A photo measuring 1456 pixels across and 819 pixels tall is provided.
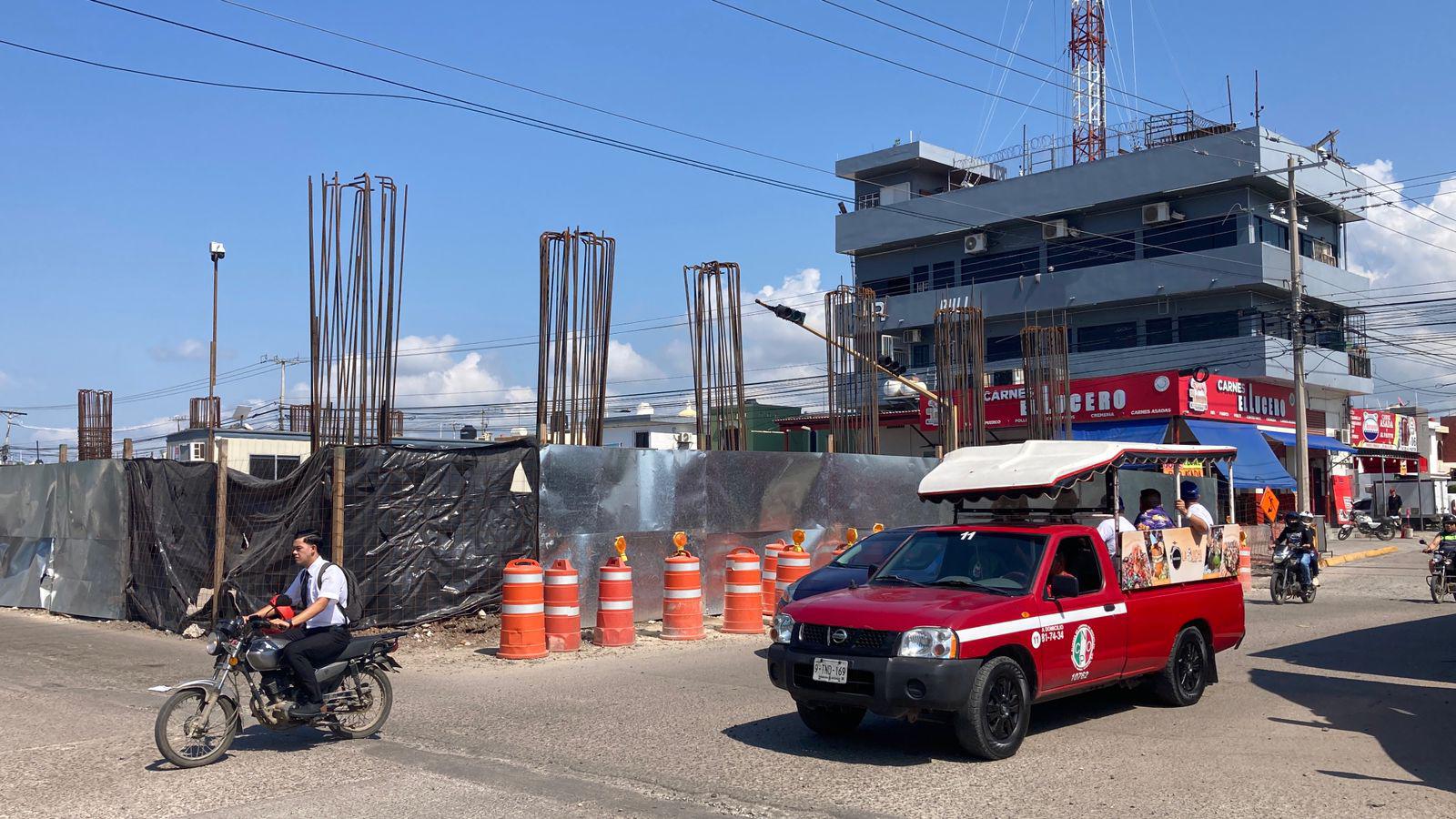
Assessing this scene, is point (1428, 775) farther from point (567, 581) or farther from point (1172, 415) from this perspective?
point (1172, 415)

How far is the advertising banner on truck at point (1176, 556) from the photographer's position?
32.4 feet

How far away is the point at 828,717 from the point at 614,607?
19.4 feet

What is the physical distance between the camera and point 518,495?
1571 centimetres

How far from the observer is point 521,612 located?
1345 centimetres

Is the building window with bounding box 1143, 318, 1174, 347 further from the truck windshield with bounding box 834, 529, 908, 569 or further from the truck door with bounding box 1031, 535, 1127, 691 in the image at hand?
the truck door with bounding box 1031, 535, 1127, 691

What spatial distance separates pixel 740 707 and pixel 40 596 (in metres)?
14.6

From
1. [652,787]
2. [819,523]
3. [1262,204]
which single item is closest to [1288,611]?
[819,523]

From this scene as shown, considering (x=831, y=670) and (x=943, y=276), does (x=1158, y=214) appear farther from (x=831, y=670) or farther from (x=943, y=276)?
(x=831, y=670)

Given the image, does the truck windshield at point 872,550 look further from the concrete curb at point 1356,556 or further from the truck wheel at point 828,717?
the concrete curb at point 1356,556

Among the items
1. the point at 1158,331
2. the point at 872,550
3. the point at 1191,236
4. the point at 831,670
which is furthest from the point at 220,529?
the point at 1191,236

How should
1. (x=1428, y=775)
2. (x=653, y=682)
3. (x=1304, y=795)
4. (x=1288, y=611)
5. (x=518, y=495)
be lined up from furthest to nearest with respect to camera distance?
(x=1288, y=611), (x=518, y=495), (x=653, y=682), (x=1428, y=775), (x=1304, y=795)

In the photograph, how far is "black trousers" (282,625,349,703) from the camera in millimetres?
8656

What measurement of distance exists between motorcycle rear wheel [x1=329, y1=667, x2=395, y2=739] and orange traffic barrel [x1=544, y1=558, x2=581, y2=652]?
468cm

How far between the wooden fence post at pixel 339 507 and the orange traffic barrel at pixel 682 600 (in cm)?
404
